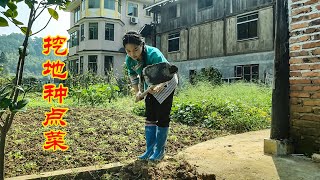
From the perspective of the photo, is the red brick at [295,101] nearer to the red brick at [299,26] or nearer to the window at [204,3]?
the red brick at [299,26]

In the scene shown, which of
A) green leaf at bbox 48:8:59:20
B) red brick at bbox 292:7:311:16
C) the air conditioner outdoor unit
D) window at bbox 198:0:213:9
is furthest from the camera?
the air conditioner outdoor unit

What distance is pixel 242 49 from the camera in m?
15.6

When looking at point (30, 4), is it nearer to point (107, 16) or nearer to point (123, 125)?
A: point (123, 125)

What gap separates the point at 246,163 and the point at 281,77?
112cm

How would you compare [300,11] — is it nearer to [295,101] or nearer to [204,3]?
[295,101]

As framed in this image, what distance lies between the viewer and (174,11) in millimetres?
20422

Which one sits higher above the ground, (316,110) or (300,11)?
(300,11)

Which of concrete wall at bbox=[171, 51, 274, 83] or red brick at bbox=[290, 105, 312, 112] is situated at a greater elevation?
concrete wall at bbox=[171, 51, 274, 83]

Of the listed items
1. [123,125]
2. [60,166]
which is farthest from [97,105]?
[60,166]

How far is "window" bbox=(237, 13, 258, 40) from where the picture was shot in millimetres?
14984

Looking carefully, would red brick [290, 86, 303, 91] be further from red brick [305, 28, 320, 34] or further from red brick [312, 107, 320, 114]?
red brick [305, 28, 320, 34]

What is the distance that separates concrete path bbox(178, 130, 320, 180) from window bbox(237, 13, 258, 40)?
39.9 feet

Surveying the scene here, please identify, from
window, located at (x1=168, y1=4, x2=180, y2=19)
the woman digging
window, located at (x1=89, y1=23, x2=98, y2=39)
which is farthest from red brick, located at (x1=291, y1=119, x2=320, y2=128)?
window, located at (x1=89, y1=23, x2=98, y2=39)

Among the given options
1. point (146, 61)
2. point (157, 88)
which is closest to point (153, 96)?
point (157, 88)
